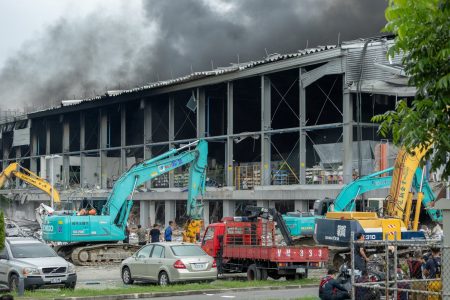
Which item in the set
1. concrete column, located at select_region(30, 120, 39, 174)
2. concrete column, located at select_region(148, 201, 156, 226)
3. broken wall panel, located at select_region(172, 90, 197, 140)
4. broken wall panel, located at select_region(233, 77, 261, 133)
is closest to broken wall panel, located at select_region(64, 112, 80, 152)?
concrete column, located at select_region(30, 120, 39, 174)

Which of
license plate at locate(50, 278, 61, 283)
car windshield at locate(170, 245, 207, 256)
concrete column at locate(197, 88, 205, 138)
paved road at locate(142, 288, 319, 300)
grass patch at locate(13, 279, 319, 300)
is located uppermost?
concrete column at locate(197, 88, 205, 138)

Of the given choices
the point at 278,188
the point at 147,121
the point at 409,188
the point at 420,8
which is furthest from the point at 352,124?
the point at 420,8

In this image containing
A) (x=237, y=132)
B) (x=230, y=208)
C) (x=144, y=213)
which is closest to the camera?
(x=230, y=208)

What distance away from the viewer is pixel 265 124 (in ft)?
172

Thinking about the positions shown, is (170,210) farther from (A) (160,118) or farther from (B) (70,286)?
(B) (70,286)

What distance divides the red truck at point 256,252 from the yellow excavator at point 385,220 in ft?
6.22

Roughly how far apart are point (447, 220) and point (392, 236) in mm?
16470

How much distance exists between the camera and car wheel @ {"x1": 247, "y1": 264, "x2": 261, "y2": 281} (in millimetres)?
25734

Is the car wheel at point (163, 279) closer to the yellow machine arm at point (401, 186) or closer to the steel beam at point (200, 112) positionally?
the yellow machine arm at point (401, 186)

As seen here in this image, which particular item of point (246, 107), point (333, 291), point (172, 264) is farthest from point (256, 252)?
→ point (246, 107)

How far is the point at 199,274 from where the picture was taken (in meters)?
23.9

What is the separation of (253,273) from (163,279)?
3.39m

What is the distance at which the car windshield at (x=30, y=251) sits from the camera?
23.9 metres

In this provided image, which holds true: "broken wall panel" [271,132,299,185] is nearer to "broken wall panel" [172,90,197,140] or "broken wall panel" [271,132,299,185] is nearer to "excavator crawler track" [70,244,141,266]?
"broken wall panel" [172,90,197,140]
